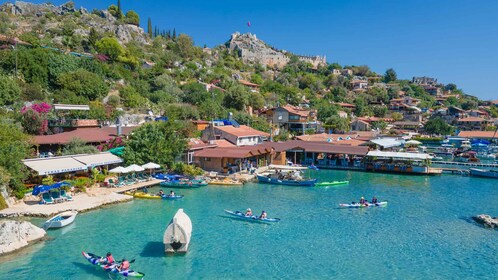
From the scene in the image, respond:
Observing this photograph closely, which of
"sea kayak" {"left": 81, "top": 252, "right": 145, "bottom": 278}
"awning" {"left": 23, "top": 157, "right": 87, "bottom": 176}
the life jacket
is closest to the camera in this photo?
"sea kayak" {"left": 81, "top": 252, "right": 145, "bottom": 278}

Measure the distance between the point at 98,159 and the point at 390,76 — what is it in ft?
515

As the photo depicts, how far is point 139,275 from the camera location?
51.9 feet

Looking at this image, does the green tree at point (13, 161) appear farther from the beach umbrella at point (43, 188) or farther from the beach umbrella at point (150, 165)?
the beach umbrella at point (150, 165)

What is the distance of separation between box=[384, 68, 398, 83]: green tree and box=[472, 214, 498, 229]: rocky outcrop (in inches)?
5902

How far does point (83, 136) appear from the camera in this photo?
3928 centimetres

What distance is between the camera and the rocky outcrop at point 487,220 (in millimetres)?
24017

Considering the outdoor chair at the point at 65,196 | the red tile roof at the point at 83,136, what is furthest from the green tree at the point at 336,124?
the outdoor chair at the point at 65,196

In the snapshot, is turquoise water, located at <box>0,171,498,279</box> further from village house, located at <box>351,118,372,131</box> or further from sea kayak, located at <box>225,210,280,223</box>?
village house, located at <box>351,118,372,131</box>

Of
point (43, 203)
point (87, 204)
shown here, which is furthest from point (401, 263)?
point (43, 203)

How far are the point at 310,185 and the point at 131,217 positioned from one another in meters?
18.2

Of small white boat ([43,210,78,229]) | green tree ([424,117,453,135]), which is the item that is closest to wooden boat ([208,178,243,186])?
small white boat ([43,210,78,229])

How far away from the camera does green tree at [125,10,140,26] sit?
12350cm

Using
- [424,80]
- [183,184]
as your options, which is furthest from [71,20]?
[424,80]

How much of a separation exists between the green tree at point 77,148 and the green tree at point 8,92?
17.5 meters
